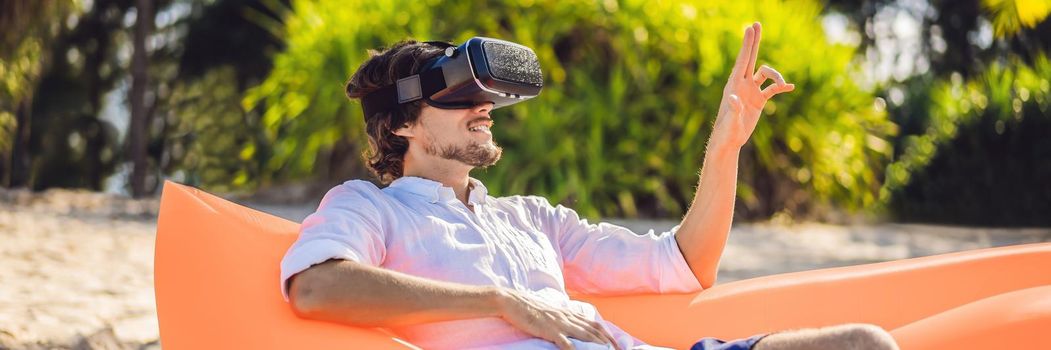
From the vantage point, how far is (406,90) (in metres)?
2.14

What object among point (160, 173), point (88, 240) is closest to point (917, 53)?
point (160, 173)

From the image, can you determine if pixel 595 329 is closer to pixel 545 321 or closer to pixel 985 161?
pixel 545 321

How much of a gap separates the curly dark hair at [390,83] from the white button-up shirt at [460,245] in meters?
0.11

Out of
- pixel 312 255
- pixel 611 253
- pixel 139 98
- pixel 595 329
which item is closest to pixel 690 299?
pixel 611 253

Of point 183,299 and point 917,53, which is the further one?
point 917,53

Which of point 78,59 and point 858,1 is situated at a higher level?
point 858,1

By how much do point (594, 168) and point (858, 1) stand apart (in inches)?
543

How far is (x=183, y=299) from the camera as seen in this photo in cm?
207

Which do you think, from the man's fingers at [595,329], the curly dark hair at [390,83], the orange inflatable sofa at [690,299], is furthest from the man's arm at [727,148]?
the curly dark hair at [390,83]

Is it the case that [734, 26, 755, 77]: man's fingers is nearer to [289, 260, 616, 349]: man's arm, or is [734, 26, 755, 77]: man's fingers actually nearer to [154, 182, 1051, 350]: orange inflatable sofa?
[154, 182, 1051, 350]: orange inflatable sofa

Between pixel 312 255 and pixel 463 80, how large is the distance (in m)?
0.47

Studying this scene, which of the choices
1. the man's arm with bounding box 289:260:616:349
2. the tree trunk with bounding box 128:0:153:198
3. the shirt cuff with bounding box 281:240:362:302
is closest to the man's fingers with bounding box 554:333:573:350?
the man's arm with bounding box 289:260:616:349

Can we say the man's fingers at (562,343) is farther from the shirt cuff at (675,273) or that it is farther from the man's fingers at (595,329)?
the shirt cuff at (675,273)

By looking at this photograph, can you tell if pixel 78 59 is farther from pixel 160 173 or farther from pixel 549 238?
pixel 549 238
